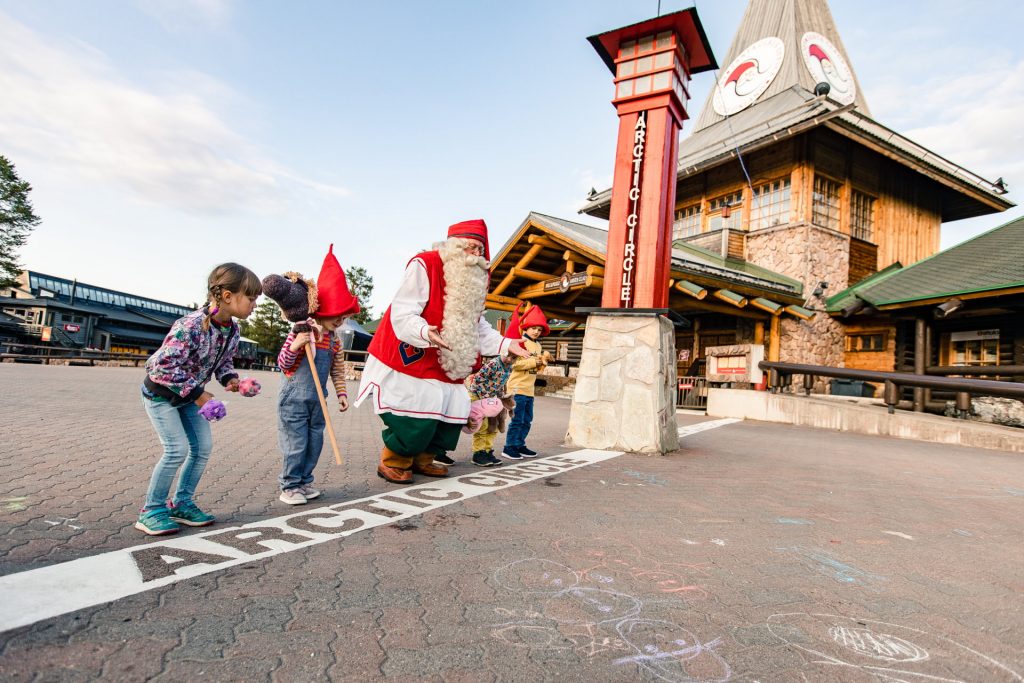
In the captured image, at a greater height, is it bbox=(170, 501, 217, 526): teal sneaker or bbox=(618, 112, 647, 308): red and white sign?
bbox=(618, 112, 647, 308): red and white sign

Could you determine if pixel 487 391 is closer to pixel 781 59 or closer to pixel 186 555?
pixel 186 555

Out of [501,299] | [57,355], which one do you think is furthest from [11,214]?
[501,299]

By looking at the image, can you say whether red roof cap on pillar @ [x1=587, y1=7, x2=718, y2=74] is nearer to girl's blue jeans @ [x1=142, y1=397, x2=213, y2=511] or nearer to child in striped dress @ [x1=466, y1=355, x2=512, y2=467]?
child in striped dress @ [x1=466, y1=355, x2=512, y2=467]

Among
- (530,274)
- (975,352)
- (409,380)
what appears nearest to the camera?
(409,380)

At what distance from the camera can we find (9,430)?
5.28 meters

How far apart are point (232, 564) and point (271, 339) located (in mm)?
44313

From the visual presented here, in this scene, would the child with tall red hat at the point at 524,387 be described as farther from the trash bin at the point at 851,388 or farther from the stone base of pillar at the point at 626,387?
the trash bin at the point at 851,388

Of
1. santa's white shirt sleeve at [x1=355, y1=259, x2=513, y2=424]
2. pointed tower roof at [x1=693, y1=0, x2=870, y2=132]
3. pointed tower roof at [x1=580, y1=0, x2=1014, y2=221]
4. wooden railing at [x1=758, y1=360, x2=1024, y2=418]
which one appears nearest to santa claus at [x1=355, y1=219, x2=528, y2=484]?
santa's white shirt sleeve at [x1=355, y1=259, x2=513, y2=424]

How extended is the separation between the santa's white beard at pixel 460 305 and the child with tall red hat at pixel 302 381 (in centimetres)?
76

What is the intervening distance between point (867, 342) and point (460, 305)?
15127 millimetres

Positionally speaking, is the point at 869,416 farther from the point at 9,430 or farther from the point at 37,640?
the point at 9,430

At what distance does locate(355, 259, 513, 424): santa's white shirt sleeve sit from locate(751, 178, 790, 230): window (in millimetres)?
15078

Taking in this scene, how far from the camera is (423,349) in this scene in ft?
12.8

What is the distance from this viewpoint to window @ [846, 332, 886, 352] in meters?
14.7
